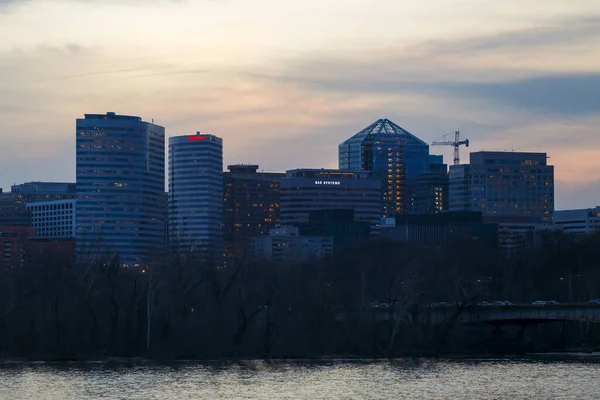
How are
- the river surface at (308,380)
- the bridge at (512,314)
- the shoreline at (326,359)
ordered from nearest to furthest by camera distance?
the river surface at (308,380) → the shoreline at (326,359) → the bridge at (512,314)

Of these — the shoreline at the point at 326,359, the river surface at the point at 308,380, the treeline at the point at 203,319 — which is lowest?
the shoreline at the point at 326,359

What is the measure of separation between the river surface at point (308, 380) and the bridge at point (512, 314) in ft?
38.9

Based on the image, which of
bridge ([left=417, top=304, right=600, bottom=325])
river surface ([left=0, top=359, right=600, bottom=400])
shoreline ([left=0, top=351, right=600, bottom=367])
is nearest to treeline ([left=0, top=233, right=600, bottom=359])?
bridge ([left=417, top=304, right=600, bottom=325])

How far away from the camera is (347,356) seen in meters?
138

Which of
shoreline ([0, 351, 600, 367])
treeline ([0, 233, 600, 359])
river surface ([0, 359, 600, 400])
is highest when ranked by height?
treeline ([0, 233, 600, 359])

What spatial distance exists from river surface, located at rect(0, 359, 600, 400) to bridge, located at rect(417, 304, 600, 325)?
11871mm

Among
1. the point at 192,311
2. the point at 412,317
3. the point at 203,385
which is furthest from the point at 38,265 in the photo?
the point at 203,385

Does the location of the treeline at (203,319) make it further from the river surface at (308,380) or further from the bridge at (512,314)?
the river surface at (308,380)

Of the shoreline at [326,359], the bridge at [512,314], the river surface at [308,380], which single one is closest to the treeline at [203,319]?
the bridge at [512,314]

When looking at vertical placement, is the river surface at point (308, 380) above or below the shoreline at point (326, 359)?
above

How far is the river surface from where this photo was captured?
9562cm

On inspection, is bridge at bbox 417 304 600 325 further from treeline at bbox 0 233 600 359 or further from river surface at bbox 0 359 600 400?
river surface at bbox 0 359 600 400

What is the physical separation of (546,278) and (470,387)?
302 feet

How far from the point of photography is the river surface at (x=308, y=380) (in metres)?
95.6
